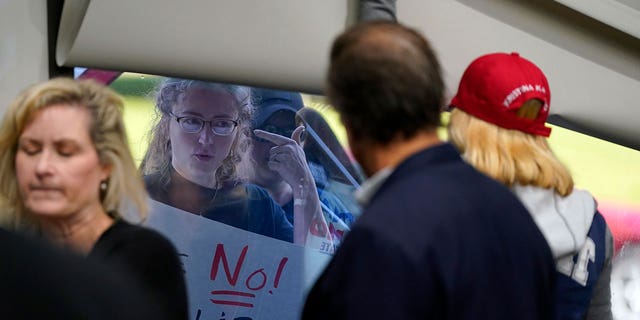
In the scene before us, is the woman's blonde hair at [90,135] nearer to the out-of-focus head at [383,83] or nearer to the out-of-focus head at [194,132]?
the out-of-focus head at [383,83]

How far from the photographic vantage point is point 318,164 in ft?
12.0

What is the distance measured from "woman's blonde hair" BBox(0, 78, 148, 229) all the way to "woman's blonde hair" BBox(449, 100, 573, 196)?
733mm

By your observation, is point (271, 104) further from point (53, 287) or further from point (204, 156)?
point (53, 287)

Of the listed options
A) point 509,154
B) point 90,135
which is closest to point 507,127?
point 509,154

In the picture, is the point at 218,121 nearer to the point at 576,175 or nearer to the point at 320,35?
the point at 320,35

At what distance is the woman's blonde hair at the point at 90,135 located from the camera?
7.90ft

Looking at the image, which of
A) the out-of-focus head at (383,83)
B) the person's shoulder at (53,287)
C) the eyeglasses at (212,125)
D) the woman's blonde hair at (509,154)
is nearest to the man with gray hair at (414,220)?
the out-of-focus head at (383,83)

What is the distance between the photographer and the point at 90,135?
242 cm

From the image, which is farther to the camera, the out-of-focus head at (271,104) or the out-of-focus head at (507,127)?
the out-of-focus head at (271,104)

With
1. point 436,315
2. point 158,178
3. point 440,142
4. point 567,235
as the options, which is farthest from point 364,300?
point 158,178

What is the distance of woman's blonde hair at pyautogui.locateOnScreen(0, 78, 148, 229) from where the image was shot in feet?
7.90

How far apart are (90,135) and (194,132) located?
42.6 inches

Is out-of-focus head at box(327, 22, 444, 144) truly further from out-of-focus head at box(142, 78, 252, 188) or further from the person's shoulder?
out-of-focus head at box(142, 78, 252, 188)

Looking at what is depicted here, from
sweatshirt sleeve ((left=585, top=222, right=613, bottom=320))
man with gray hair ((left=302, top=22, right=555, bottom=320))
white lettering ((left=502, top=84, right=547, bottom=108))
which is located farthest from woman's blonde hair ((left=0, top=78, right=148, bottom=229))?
sweatshirt sleeve ((left=585, top=222, right=613, bottom=320))
